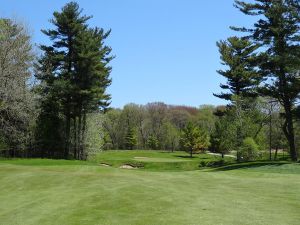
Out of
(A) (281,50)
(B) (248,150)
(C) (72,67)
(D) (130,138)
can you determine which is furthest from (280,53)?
(D) (130,138)

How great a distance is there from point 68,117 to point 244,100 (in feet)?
65.2

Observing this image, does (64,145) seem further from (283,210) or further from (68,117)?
(283,210)

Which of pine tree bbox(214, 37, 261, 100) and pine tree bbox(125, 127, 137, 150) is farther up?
pine tree bbox(214, 37, 261, 100)

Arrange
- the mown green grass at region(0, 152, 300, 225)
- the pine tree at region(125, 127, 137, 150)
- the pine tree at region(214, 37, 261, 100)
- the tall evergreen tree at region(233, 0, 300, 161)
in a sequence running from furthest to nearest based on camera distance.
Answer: the pine tree at region(125, 127, 137, 150) < the pine tree at region(214, 37, 261, 100) < the tall evergreen tree at region(233, 0, 300, 161) < the mown green grass at region(0, 152, 300, 225)

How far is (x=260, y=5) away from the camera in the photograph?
3644cm

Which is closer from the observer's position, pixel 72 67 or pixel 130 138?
pixel 72 67

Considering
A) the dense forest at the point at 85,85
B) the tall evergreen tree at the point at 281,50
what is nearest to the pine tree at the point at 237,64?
the dense forest at the point at 85,85

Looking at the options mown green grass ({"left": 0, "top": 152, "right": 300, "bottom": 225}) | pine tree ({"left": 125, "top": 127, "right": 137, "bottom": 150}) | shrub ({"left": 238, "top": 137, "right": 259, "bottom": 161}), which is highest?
pine tree ({"left": 125, "top": 127, "right": 137, "bottom": 150})

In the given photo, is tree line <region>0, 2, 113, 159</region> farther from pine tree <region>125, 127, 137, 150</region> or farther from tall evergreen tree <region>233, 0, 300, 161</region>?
pine tree <region>125, 127, 137, 150</region>

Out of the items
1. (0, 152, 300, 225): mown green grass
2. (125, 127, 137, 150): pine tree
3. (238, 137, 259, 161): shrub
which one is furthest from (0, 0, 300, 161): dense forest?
(125, 127, 137, 150): pine tree

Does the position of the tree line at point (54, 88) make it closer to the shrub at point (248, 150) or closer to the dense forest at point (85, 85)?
the dense forest at point (85, 85)

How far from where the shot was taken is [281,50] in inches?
1351

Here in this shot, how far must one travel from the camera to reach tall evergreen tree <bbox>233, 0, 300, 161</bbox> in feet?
110

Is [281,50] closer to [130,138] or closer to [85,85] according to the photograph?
[85,85]
